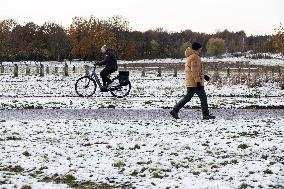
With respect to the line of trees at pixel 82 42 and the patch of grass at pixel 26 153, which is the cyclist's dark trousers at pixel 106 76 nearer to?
the patch of grass at pixel 26 153

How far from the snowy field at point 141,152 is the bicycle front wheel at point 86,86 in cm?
540

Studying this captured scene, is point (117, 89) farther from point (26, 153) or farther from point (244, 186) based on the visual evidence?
point (244, 186)

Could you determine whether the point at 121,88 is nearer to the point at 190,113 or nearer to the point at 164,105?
the point at 164,105

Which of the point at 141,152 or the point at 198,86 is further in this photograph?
the point at 198,86

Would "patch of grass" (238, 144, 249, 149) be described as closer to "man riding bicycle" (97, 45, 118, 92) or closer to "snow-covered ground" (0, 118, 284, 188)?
"snow-covered ground" (0, 118, 284, 188)

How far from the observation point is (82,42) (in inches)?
2879

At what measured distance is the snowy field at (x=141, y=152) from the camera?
5.83 m

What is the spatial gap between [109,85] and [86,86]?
96 cm

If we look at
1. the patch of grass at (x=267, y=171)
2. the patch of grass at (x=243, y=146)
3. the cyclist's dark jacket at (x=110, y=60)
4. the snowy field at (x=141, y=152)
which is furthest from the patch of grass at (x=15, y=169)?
the cyclist's dark jacket at (x=110, y=60)

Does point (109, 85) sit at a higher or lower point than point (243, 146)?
higher

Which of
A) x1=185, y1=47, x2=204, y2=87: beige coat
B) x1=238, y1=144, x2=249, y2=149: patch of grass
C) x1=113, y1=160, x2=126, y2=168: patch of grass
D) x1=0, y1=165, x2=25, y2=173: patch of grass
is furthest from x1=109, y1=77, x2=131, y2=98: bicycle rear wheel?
x1=0, y1=165, x2=25, y2=173: patch of grass

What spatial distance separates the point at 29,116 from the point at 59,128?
2.22 meters

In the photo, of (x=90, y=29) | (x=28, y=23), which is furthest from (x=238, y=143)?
(x=28, y=23)

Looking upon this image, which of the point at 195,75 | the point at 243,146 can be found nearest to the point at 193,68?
the point at 195,75
